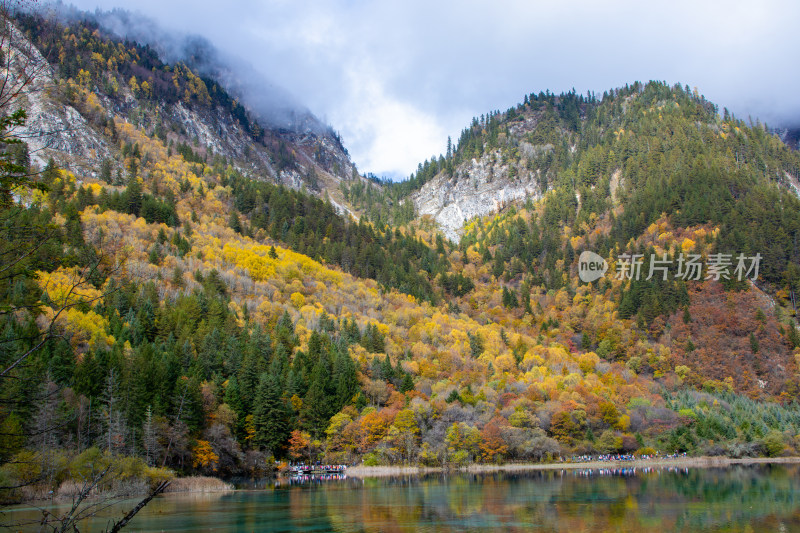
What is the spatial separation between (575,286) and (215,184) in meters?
125

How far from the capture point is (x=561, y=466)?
8294cm

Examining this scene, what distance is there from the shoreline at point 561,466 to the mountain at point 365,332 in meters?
2.35

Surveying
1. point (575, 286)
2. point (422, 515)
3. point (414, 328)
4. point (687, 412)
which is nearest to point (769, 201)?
point (575, 286)

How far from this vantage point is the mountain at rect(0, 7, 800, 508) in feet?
233

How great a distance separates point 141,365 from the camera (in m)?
72.4

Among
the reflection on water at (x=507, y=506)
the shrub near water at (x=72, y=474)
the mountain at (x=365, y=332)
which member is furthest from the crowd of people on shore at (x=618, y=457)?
the shrub near water at (x=72, y=474)

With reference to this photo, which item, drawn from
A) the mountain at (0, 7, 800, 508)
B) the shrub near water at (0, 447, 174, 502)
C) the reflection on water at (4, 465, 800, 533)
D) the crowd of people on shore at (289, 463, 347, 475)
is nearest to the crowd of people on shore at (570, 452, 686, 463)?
the mountain at (0, 7, 800, 508)

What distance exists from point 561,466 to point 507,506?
45116 millimetres

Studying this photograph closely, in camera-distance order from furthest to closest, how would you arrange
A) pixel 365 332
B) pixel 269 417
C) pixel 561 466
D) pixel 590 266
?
pixel 590 266, pixel 365 332, pixel 269 417, pixel 561 466

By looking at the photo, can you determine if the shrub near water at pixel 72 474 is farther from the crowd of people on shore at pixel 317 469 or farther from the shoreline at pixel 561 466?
the shoreline at pixel 561 466

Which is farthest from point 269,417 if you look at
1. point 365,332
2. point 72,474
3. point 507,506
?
point 507,506

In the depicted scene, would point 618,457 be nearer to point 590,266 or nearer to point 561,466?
point 561,466

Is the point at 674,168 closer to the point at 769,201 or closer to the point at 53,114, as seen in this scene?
the point at 769,201

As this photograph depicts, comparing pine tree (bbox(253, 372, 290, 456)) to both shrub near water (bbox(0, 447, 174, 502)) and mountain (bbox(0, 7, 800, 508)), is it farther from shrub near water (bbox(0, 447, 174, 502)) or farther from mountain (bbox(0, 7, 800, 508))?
shrub near water (bbox(0, 447, 174, 502))
